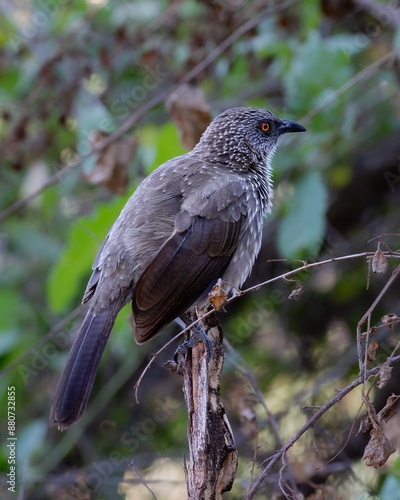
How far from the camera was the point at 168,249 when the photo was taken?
356 cm

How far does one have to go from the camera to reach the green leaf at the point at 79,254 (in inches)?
185

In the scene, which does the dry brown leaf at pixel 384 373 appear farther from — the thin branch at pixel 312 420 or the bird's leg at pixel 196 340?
the bird's leg at pixel 196 340

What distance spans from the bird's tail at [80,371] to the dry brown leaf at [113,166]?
1090mm

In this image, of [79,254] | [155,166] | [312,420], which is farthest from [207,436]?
[79,254]

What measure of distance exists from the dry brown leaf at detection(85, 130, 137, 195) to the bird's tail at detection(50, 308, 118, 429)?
1.09 meters

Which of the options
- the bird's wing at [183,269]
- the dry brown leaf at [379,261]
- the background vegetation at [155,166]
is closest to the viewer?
the dry brown leaf at [379,261]

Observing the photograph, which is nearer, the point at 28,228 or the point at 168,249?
the point at 168,249

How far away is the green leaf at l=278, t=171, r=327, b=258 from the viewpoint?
447cm

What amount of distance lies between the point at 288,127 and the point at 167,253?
1.60 m

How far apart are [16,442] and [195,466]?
314 centimetres

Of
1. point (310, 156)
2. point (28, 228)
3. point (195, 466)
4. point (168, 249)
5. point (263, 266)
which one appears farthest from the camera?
point (28, 228)

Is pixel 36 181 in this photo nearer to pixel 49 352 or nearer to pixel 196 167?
pixel 49 352

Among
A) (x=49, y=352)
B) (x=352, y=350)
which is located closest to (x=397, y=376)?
(x=352, y=350)

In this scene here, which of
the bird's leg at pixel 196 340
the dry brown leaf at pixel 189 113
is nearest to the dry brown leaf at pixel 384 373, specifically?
the bird's leg at pixel 196 340
